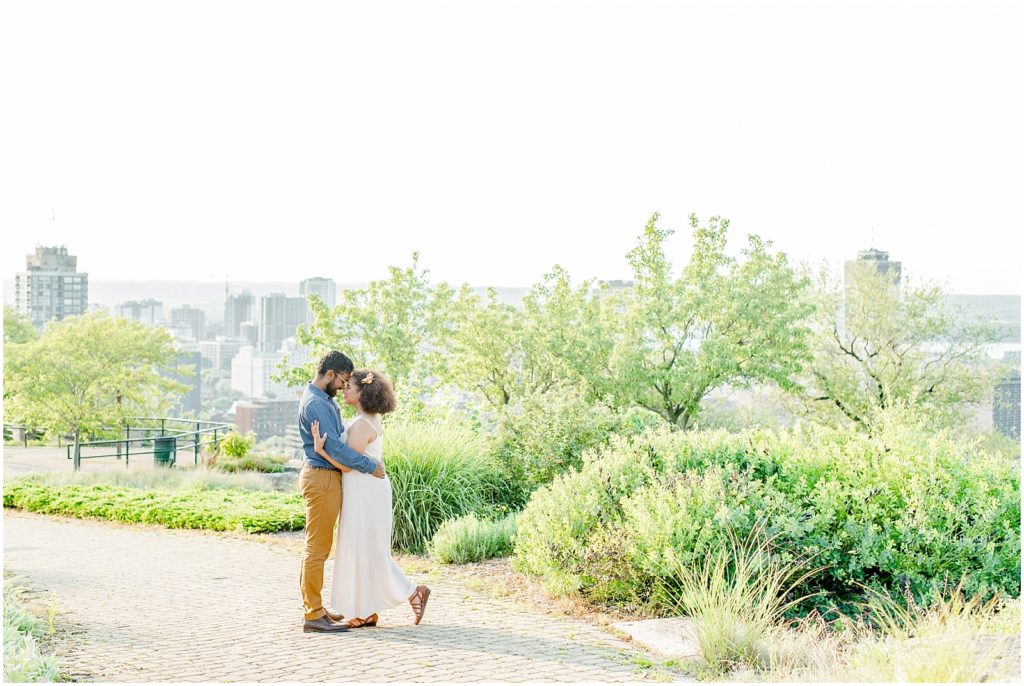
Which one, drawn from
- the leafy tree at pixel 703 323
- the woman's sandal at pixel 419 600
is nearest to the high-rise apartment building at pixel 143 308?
the leafy tree at pixel 703 323

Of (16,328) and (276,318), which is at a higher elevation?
(276,318)

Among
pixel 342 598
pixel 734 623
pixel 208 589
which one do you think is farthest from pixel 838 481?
pixel 208 589

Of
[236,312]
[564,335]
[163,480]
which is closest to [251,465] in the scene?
[163,480]

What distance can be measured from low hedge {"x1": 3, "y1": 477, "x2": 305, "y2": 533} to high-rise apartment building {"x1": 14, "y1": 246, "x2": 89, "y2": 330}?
2777 centimetres

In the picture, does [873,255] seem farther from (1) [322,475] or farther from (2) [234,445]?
(1) [322,475]

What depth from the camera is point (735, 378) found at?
30.1 metres

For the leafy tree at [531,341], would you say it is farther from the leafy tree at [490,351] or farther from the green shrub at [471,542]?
the green shrub at [471,542]

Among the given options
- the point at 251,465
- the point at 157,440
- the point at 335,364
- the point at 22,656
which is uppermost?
the point at 335,364

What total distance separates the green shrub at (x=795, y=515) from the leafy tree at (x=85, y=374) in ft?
63.2

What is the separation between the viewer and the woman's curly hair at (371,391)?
685 centimetres

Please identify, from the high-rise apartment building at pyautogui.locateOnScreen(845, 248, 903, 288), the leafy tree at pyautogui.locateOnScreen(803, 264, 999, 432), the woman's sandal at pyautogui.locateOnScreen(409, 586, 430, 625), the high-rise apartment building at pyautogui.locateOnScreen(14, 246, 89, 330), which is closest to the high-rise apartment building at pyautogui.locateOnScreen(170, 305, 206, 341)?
the high-rise apartment building at pyautogui.locateOnScreen(14, 246, 89, 330)

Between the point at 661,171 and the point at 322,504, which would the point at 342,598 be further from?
the point at 661,171

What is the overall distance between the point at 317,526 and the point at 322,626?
700mm

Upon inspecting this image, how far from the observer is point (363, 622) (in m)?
6.83
